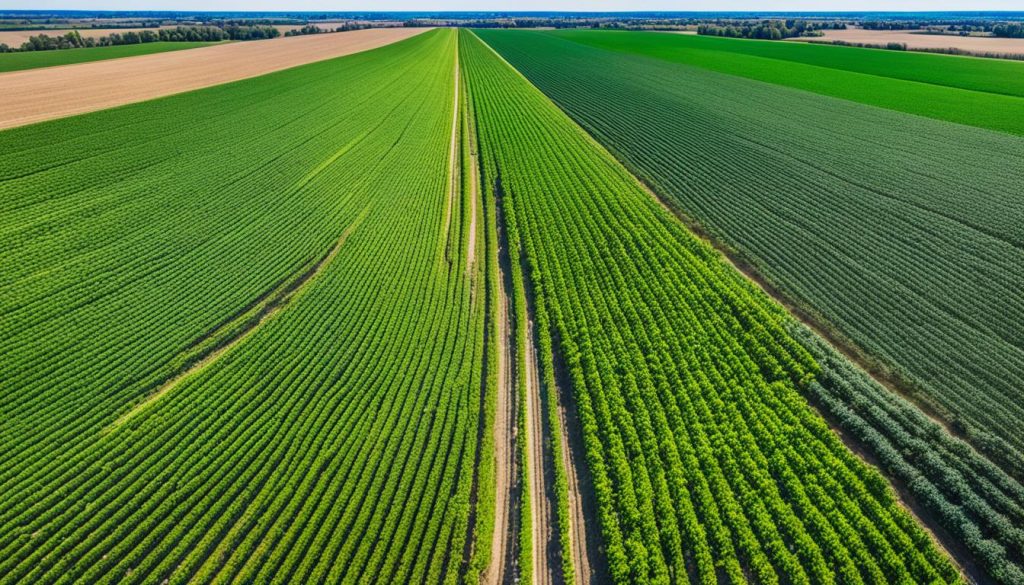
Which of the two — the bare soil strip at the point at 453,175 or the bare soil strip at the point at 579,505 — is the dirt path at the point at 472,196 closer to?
the bare soil strip at the point at 453,175

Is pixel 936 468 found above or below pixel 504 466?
above

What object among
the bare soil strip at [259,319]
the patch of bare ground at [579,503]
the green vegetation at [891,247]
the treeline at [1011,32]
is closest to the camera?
the patch of bare ground at [579,503]

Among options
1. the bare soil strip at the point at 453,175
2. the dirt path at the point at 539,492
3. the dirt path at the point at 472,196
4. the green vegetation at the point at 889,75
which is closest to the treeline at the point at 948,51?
the green vegetation at the point at 889,75

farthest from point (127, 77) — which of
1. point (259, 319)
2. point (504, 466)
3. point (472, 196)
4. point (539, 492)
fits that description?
point (539, 492)

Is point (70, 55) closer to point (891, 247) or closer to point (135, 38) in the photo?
point (135, 38)

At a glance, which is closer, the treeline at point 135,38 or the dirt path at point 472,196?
the dirt path at point 472,196

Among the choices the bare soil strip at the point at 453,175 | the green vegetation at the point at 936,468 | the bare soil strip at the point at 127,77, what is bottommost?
the green vegetation at the point at 936,468

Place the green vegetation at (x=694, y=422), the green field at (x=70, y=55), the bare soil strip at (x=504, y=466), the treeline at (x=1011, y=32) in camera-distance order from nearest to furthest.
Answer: the green vegetation at (x=694, y=422) → the bare soil strip at (x=504, y=466) → the green field at (x=70, y=55) → the treeline at (x=1011, y=32)
